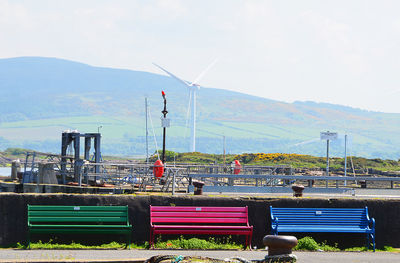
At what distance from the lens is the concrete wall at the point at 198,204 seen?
53.7 feet

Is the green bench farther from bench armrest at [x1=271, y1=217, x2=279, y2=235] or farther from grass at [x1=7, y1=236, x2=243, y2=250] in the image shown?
bench armrest at [x1=271, y1=217, x2=279, y2=235]

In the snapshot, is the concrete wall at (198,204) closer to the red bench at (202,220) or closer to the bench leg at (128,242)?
the bench leg at (128,242)

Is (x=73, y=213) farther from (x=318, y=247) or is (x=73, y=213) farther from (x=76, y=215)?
(x=318, y=247)

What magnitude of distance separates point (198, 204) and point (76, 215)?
9.85ft

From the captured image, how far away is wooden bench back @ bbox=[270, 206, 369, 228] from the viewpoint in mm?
16938

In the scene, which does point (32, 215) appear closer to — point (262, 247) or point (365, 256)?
point (262, 247)

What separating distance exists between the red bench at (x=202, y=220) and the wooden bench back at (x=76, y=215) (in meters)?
0.83

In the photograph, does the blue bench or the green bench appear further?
the blue bench

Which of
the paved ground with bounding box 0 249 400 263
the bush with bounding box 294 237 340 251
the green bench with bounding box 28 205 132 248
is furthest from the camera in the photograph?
the bush with bounding box 294 237 340 251

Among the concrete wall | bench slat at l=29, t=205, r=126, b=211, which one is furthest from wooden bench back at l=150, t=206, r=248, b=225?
bench slat at l=29, t=205, r=126, b=211

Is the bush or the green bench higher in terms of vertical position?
the green bench

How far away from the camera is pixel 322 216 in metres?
17.1

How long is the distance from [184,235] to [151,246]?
35.7 inches

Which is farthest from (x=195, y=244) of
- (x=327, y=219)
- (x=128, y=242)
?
(x=327, y=219)
